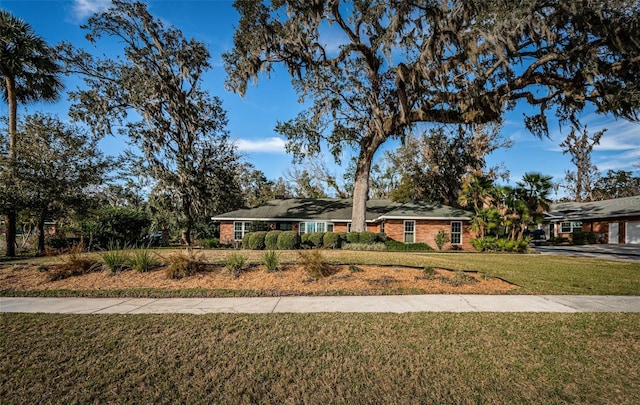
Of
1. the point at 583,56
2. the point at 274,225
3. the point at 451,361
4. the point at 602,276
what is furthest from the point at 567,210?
the point at 451,361

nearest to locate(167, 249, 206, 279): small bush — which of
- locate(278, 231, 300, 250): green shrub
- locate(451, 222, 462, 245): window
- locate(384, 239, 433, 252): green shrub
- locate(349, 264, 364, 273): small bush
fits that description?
locate(349, 264, 364, 273): small bush

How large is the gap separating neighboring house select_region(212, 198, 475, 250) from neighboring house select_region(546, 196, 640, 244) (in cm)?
1101

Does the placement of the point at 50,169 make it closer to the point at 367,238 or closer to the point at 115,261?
the point at 115,261

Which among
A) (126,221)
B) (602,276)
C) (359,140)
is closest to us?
(602,276)

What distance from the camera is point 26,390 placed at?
9.13 ft

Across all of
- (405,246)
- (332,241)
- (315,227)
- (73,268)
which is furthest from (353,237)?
(73,268)

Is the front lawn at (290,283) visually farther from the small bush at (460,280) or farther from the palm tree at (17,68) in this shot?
the palm tree at (17,68)

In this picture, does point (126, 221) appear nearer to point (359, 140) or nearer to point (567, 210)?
point (359, 140)

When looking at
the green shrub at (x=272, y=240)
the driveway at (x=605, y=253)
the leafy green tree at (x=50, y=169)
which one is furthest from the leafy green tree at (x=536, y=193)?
the leafy green tree at (x=50, y=169)

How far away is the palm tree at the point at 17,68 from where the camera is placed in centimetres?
1464

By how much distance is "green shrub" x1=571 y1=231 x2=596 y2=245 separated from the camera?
26922 mm

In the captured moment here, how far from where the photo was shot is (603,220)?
27.5 metres

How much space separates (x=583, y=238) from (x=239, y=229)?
30.2 m

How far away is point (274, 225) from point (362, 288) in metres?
16.8
